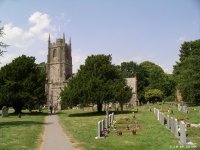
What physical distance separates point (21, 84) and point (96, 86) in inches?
510

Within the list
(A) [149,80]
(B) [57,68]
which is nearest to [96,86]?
(A) [149,80]

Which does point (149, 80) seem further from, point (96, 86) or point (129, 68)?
point (96, 86)

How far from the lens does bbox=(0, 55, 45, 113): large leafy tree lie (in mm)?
53719

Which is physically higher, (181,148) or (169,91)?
(169,91)

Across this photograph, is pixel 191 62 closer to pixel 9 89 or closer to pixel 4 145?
pixel 9 89

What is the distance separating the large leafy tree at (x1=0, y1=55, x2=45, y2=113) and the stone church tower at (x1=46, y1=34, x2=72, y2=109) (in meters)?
48.9

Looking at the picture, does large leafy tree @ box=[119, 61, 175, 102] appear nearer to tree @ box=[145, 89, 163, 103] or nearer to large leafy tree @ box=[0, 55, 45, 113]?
tree @ box=[145, 89, 163, 103]

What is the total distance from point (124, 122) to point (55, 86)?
7763cm

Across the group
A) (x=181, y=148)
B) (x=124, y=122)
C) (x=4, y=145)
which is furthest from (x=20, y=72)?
(x=181, y=148)

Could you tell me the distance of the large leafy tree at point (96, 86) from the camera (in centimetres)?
4878

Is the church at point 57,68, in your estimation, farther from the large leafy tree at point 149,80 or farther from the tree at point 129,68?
the large leafy tree at point 149,80

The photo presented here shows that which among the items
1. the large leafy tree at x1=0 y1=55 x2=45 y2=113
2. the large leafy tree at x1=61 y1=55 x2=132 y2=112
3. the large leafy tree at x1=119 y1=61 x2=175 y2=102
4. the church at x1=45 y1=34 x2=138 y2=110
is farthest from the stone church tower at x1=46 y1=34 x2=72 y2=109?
the large leafy tree at x1=61 y1=55 x2=132 y2=112

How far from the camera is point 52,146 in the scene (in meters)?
17.6

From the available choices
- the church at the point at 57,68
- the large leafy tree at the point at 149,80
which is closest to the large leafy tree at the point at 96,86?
the large leafy tree at the point at 149,80
